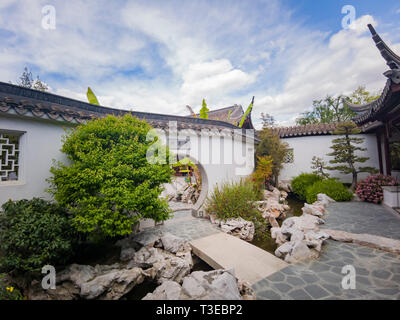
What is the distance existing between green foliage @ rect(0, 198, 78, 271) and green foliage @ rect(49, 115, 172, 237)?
258mm

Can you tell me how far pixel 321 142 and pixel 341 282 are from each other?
33.3 ft

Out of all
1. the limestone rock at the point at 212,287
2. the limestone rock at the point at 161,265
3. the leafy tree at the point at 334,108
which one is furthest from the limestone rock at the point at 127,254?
the leafy tree at the point at 334,108

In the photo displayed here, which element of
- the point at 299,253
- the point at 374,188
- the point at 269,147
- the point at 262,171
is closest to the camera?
the point at 299,253

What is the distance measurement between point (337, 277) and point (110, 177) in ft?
13.5

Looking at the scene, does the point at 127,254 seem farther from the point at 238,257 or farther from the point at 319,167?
the point at 319,167

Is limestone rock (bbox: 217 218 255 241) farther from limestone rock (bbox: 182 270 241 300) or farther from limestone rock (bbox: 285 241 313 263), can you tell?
limestone rock (bbox: 182 270 241 300)

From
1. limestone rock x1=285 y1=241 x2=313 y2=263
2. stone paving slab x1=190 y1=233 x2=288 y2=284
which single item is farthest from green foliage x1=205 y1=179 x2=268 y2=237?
limestone rock x1=285 y1=241 x2=313 y2=263

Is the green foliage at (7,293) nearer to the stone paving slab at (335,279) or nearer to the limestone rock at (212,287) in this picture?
the limestone rock at (212,287)

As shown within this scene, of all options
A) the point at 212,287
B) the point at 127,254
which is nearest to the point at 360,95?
the point at 212,287

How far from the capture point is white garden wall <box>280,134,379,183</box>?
9680 millimetres

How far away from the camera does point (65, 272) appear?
Result: 298 cm

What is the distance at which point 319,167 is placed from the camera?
10594 millimetres

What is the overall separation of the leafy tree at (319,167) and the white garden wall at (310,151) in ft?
0.82
